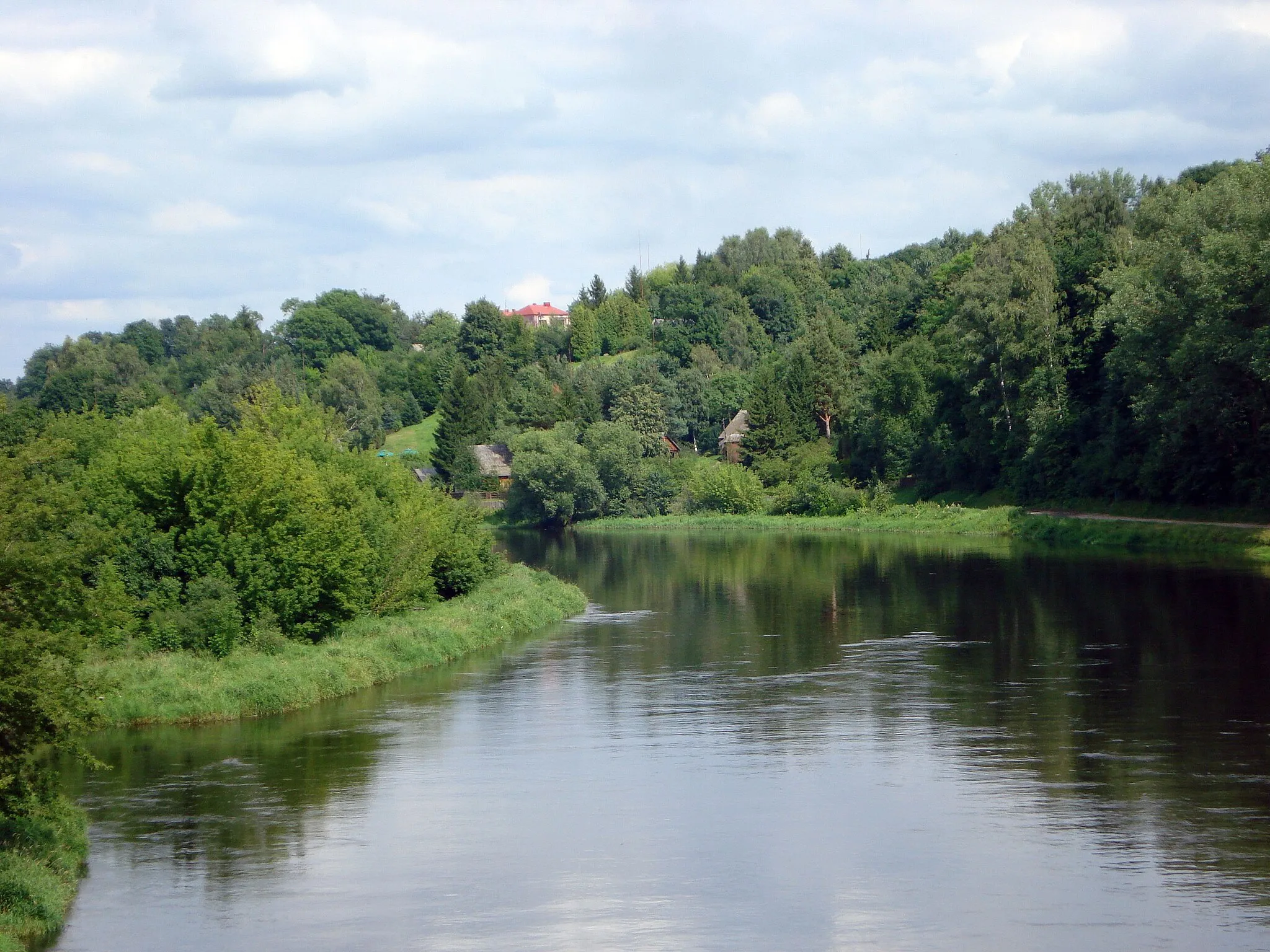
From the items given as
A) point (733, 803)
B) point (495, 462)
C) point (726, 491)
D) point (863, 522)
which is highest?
point (495, 462)

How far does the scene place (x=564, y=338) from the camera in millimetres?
152625

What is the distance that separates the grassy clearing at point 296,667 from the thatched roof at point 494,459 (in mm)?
64104

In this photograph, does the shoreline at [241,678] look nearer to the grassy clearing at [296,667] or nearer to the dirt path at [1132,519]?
the grassy clearing at [296,667]

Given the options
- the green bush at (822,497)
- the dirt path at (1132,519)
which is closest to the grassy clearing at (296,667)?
the dirt path at (1132,519)

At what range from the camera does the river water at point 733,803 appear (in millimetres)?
16547

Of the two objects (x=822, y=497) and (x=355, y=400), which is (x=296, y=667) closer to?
(x=822, y=497)

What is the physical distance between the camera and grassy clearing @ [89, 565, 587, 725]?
2838 cm

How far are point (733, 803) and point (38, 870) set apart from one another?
10722 millimetres


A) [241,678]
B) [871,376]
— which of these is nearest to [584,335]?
[871,376]

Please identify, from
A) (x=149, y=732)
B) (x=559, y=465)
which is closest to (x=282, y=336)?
(x=559, y=465)

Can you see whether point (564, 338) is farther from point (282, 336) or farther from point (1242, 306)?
point (1242, 306)

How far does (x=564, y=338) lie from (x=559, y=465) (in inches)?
2419

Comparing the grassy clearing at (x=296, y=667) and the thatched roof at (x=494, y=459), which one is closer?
the grassy clearing at (x=296, y=667)

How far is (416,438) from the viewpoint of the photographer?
129250 mm
